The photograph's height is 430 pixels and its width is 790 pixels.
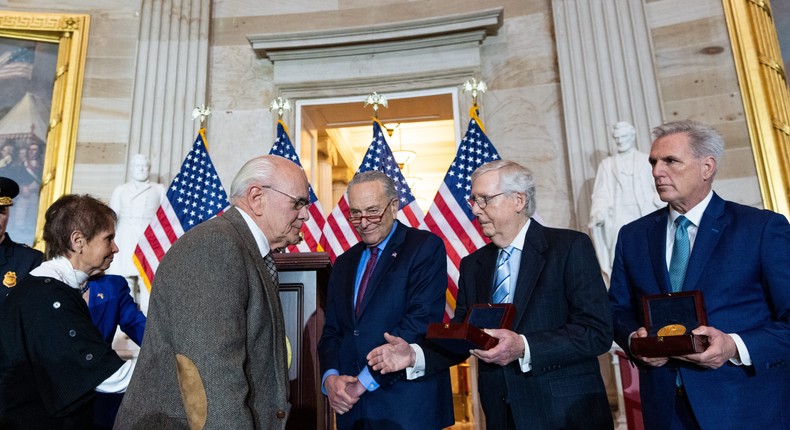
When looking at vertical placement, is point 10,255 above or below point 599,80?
below

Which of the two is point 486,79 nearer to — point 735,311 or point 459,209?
point 459,209

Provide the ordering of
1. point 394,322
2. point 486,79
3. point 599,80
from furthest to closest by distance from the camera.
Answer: point 486,79 → point 599,80 → point 394,322

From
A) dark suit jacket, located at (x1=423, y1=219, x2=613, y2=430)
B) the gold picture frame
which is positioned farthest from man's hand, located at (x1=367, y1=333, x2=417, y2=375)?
the gold picture frame

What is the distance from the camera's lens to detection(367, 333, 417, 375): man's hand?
7.32 ft

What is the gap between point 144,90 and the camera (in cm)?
691

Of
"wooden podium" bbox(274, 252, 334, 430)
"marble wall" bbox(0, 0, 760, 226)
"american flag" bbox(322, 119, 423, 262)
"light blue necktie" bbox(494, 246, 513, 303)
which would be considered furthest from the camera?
"marble wall" bbox(0, 0, 760, 226)

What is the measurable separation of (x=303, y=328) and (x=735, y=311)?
5.46 feet

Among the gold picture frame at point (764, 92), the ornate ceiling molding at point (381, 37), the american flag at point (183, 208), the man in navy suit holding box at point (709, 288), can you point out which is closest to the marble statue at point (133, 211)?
the american flag at point (183, 208)

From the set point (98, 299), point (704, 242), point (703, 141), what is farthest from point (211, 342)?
point (703, 141)

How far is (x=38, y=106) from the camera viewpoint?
6.89 meters

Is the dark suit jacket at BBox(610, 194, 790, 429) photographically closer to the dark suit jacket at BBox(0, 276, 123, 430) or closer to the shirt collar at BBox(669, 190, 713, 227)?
the shirt collar at BBox(669, 190, 713, 227)

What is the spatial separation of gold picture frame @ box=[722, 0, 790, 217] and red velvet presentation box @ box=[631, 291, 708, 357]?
13.5 ft

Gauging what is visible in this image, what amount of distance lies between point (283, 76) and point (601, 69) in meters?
3.56

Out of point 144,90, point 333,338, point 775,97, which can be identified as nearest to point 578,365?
point 333,338
